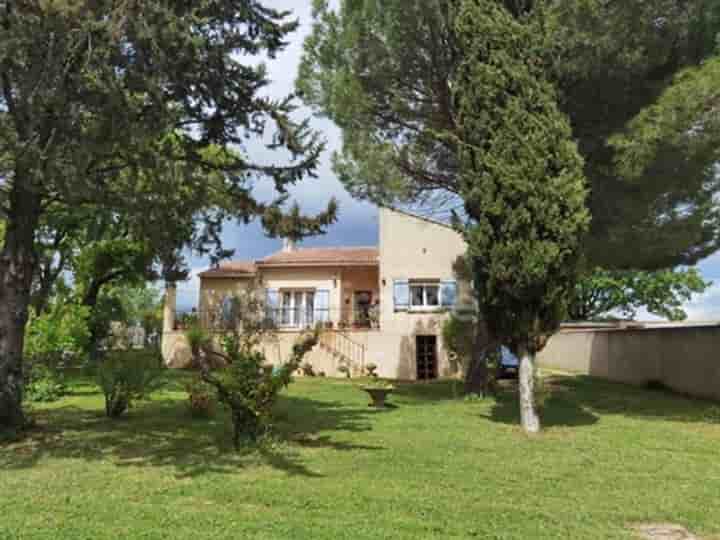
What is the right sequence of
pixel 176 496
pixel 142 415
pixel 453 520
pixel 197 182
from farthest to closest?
pixel 142 415 < pixel 197 182 < pixel 176 496 < pixel 453 520

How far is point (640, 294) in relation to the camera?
41281 millimetres

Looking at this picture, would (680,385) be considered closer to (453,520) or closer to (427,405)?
(427,405)

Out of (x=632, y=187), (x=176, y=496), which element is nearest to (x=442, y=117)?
(x=632, y=187)

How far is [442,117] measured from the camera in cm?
1372

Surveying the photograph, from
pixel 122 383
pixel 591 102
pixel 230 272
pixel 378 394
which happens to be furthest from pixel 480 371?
pixel 230 272

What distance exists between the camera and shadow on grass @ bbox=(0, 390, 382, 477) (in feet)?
23.2

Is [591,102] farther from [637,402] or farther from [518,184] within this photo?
[637,402]

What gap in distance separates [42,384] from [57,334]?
6.78ft

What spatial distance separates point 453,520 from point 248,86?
24.4 feet

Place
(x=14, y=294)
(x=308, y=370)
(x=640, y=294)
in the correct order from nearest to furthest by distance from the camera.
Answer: (x=14, y=294) → (x=308, y=370) → (x=640, y=294)

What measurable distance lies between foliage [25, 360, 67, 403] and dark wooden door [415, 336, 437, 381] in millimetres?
12505

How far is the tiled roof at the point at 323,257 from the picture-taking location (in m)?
23.3

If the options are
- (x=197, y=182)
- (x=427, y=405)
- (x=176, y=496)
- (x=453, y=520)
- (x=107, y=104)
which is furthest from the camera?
(x=427, y=405)

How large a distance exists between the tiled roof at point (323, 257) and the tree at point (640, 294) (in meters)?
23.2
